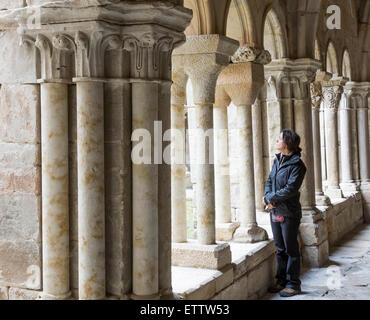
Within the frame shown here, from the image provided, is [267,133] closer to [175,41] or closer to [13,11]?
[175,41]

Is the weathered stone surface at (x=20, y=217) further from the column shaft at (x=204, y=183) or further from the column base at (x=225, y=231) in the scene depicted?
the column base at (x=225, y=231)

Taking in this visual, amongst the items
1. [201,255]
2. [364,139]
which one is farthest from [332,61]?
[201,255]

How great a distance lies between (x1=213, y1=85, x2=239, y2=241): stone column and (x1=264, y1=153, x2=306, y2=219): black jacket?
23.6 inches

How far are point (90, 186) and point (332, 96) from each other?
18.3 feet

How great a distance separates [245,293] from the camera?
3.97 meters

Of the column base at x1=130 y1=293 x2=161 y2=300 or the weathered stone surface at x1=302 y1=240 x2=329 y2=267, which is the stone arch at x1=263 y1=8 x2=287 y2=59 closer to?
the weathered stone surface at x1=302 y1=240 x2=329 y2=267

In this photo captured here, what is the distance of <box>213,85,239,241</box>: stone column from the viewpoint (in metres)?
4.65

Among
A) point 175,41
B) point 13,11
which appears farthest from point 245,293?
point 13,11

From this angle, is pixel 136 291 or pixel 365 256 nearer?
pixel 136 291

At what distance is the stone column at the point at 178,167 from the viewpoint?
3.78 meters

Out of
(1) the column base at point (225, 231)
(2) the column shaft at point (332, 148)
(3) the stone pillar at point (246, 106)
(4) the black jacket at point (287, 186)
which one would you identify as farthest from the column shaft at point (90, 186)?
(2) the column shaft at point (332, 148)

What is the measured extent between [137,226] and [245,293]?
1.57m

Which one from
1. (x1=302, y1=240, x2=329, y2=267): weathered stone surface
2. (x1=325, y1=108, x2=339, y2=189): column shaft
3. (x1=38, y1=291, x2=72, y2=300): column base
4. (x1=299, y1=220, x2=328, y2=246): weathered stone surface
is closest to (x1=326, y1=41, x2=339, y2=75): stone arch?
(x1=325, y1=108, x2=339, y2=189): column shaft

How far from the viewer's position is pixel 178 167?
3.78 meters
